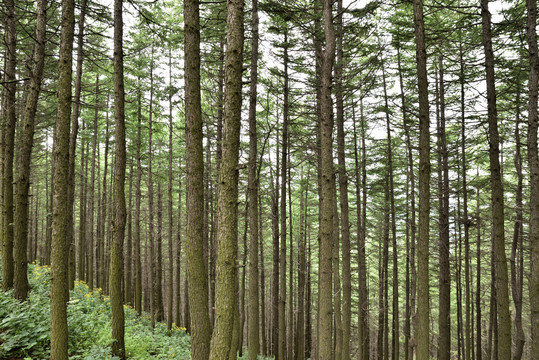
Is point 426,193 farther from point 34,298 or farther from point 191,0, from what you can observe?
point 34,298

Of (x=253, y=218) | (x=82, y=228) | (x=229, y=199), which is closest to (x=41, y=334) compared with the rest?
(x=253, y=218)

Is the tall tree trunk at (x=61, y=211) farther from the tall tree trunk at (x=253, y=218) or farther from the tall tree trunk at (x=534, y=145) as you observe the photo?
the tall tree trunk at (x=534, y=145)

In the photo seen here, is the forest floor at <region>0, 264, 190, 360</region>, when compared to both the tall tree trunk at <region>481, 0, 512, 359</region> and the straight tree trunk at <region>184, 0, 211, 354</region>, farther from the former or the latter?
the tall tree trunk at <region>481, 0, 512, 359</region>

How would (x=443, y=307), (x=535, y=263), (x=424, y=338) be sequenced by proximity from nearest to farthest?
(x=424, y=338) < (x=535, y=263) < (x=443, y=307)

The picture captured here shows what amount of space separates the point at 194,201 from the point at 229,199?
37.1 inches

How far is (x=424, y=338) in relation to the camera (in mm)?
→ 8008

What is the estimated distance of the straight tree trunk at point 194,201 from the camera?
17.6 feet

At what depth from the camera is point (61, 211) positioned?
20.2 feet

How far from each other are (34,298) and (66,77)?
683cm

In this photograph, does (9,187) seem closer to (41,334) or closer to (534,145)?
(41,334)

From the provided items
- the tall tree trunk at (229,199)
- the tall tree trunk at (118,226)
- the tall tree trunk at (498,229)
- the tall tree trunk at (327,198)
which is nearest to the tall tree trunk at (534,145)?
the tall tree trunk at (498,229)

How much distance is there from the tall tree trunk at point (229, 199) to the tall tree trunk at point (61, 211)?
3433 mm

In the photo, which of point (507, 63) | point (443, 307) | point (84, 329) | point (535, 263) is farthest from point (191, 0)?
point (443, 307)

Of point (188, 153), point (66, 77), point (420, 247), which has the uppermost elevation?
point (66, 77)
